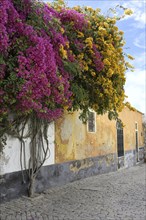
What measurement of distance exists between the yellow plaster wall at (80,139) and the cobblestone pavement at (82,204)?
1.21 metres

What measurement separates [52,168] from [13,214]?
3.18 meters

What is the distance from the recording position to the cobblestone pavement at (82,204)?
618 centimetres

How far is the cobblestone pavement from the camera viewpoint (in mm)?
6184

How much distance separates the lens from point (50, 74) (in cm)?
595

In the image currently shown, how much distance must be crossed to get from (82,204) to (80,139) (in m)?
4.38

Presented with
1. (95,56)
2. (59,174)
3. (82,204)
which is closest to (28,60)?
(95,56)

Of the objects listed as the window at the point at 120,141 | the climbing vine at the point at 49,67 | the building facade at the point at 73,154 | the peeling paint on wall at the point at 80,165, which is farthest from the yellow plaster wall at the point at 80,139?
the climbing vine at the point at 49,67

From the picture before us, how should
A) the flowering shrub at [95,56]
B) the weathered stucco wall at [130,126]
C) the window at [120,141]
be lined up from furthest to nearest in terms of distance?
the weathered stucco wall at [130,126], the window at [120,141], the flowering shrub at [95,56]

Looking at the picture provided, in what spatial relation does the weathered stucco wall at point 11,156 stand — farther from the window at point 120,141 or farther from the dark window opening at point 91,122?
the window at point 120,141

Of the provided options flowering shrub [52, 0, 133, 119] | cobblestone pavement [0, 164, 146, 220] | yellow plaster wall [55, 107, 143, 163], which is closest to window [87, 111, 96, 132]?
yellow plaster wall [55, 107, 143, 163]

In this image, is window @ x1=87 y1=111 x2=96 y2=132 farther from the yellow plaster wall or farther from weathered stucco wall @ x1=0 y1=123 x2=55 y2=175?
weathered stucco wall @ x1=0 y1=123 x2=55 y2=175

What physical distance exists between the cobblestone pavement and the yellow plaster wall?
121cm

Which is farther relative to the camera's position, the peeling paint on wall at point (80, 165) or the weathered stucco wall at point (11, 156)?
the peeling paint on wall at point (80, 165)

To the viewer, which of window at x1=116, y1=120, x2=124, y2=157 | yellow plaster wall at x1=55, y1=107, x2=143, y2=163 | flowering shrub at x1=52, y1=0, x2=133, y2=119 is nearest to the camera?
flowering shrub at x1=52, y1=0, x2=133, y2=119
